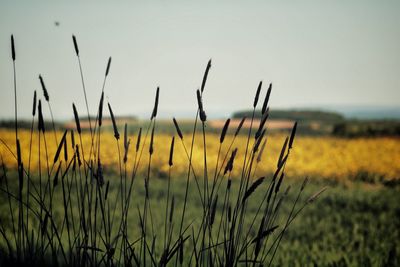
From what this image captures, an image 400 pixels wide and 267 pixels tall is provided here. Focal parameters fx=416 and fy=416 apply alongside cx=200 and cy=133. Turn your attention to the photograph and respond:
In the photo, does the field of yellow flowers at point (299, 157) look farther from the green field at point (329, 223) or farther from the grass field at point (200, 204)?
the green field at point (329, 223)

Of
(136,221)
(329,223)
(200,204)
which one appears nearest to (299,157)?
(200,204)

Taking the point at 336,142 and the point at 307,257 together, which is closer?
the point at 307,257

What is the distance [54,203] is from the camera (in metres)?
5.38

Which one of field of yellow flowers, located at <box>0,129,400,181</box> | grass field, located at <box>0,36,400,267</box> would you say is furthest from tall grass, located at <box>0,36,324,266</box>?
field of yellow flowers, located at <box>0,129,400,181</box>

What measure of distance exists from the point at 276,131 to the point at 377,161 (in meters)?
6.37

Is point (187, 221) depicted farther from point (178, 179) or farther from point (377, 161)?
point (377, 161)

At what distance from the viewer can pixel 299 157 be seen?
31.5ft

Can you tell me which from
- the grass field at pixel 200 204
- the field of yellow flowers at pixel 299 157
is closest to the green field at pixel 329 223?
the grass field at pixel 200 204

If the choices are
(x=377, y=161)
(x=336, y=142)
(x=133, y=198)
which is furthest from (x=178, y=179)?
(x=336, y=142)

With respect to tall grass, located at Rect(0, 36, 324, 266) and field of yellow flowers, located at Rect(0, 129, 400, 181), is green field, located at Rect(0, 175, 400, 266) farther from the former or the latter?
field of yellow flowers, located at Rect(0, 129, 400, 181)

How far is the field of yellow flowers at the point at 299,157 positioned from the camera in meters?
8.16

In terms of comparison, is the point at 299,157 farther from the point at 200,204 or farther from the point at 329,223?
the point at 329,223

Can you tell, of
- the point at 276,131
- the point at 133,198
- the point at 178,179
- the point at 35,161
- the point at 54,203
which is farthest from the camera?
the point at 276,131

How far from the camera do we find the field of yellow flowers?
8.16 meters
